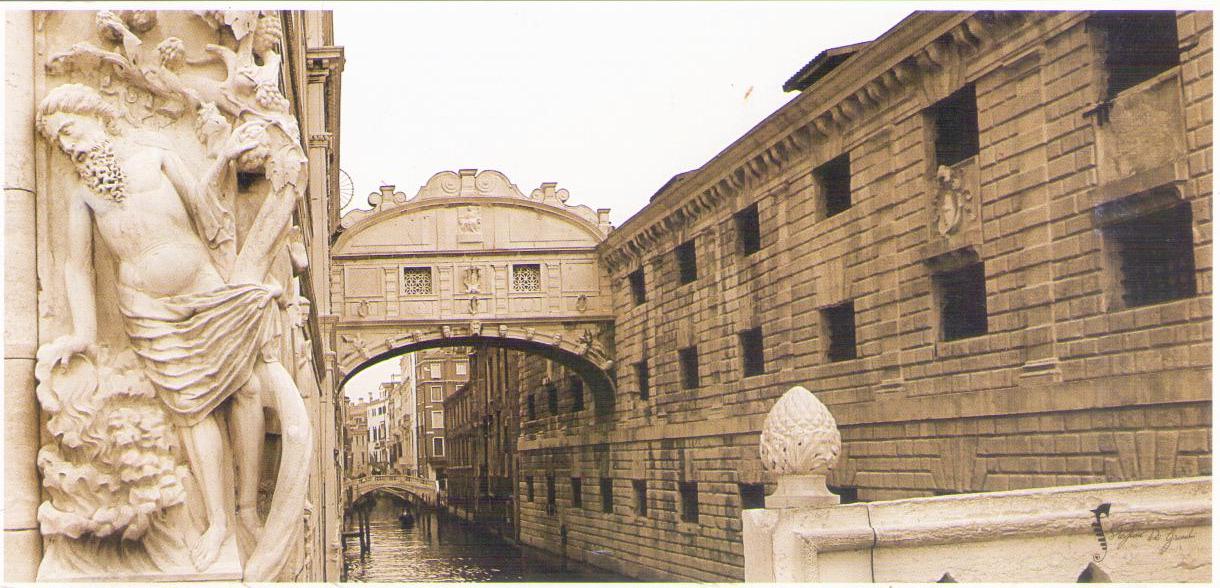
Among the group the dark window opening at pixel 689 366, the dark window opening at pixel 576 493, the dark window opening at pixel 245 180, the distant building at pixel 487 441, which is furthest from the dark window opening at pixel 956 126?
the distant building at pixel 487 441

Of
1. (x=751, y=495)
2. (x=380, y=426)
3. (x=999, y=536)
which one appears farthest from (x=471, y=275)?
(x=380, y=426)

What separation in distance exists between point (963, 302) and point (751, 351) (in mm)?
7686

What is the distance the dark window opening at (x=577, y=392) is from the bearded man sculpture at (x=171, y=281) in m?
31.1

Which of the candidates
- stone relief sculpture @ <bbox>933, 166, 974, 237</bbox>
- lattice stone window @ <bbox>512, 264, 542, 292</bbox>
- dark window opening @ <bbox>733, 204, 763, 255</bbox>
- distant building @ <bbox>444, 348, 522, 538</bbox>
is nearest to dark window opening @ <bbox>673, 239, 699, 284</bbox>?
dark window opening @ <bbox>733, 204, 763, 255</bbox>

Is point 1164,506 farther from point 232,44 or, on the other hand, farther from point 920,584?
point 232,44

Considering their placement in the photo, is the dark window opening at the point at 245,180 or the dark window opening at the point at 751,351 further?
the dark window opening at the point at 751,351

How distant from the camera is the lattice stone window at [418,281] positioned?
3244 centimetres

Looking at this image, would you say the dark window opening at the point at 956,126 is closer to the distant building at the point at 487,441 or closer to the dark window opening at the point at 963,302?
the dark window opening at the point at 963,302

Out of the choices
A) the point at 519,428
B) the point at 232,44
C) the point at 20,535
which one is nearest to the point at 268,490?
the point at 20,535

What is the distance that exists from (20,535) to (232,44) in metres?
1.88

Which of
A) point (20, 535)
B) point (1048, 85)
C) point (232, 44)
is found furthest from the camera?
point (1048, 85)

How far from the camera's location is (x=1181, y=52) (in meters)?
11.8

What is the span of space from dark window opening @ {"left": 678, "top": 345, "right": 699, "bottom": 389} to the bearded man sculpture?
899 inches

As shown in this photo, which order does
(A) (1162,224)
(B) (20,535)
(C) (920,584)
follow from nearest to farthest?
(B) (20,535), (C) (920,584), (A) (1162,224)
